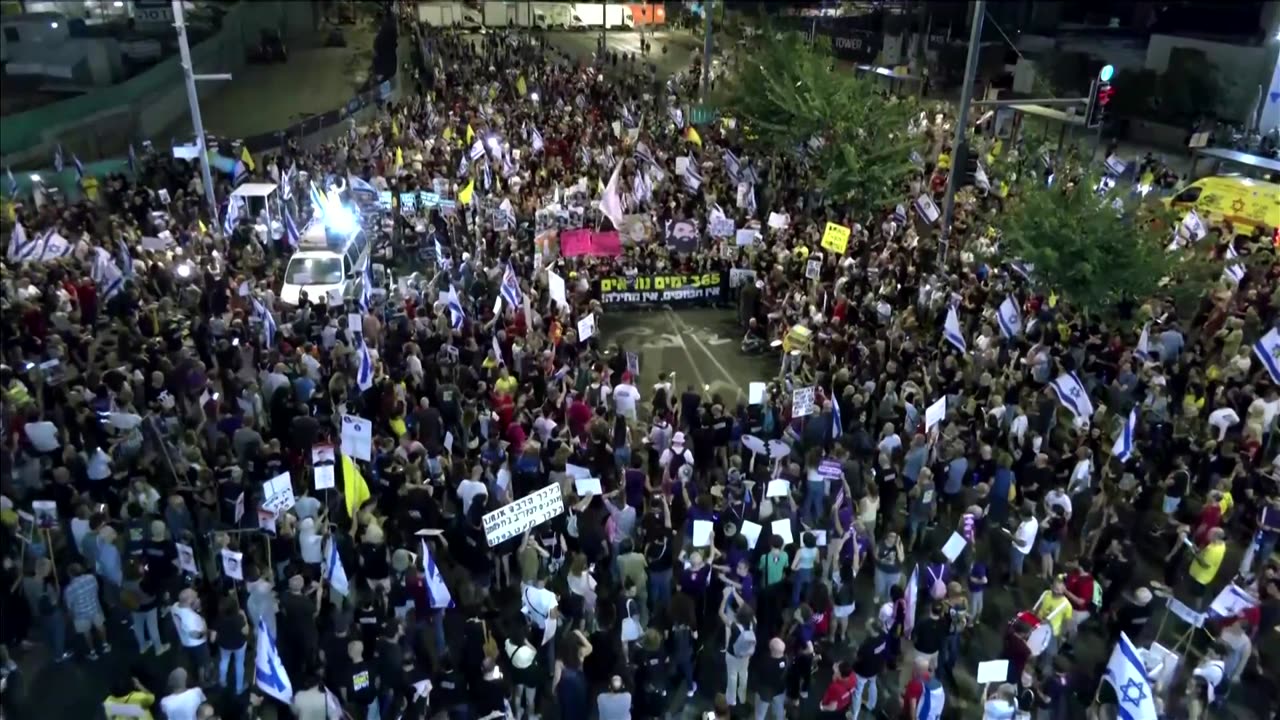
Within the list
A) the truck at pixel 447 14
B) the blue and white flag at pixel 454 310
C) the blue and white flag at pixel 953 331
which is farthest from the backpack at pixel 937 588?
the truck at pixel 447 14

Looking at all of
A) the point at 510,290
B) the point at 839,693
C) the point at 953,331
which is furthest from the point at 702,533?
the point at 510,290

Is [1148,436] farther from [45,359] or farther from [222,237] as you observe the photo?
[222,237]

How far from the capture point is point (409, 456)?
11.5 metres

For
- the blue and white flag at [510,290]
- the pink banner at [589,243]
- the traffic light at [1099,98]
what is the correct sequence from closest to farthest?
the blue and white flag at [510,290] → the traffic light at [1099,98] → the pink banner at [589,243]

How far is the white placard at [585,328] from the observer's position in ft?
49.3

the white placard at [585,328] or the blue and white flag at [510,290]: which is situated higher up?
the blue and white flag at [510,290]

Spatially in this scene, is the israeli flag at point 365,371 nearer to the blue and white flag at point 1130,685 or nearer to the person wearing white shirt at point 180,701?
the person wearing white shirt at point 180,701

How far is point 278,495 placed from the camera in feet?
34.5

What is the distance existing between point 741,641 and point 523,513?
2537 millimetres

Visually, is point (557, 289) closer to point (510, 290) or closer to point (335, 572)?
point (510, 290)

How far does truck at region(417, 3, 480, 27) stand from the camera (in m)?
65.7

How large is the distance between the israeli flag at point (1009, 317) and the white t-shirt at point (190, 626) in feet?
38.1

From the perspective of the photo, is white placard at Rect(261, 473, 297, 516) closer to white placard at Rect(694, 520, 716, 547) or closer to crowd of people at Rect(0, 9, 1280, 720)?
crowd of people at Rect(0, 9, 1280, 720)

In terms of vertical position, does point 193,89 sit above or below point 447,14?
above
